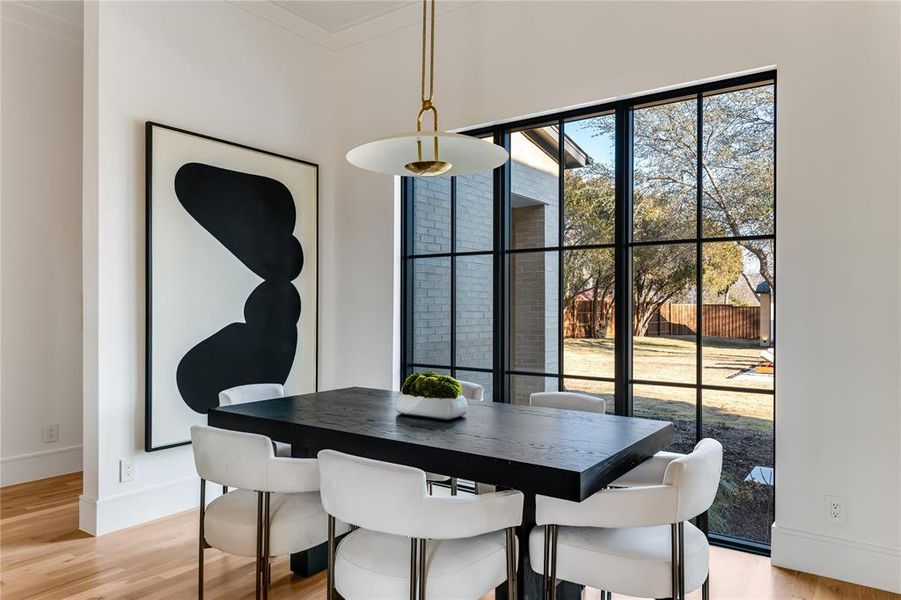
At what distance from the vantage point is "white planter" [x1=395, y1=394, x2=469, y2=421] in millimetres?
2461

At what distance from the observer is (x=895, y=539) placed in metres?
2.56

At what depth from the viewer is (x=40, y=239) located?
427 centimetres

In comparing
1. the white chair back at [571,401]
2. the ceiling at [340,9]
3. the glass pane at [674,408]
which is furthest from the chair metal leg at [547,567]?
the ceiling at [340,9]

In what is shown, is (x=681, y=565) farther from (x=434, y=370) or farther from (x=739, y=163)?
(x=434, y=370)

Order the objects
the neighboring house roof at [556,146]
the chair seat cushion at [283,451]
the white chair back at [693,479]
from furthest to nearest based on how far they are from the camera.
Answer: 1. the neighboring house roof at [556,146]
2. the chair seat cushion at [283,451]
3. the white chair back at [693,479]

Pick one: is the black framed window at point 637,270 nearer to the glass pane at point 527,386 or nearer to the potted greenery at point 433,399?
the glass pane at point 527,386

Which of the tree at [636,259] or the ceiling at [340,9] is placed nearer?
the tree at [636,259]

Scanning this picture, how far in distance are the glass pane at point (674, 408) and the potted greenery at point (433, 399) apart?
124 cm

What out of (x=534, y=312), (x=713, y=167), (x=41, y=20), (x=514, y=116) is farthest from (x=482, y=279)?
(x=41, y=20)

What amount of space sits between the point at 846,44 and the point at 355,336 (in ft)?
10.8

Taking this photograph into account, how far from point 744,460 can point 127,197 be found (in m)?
3.53

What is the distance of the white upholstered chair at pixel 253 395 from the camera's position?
3.00 m

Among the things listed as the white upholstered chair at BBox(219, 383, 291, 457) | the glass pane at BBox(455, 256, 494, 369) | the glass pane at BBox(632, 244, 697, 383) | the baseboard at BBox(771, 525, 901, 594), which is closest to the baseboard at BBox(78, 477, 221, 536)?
the white upholstered chair at BBox(219, 383, 291, 457)

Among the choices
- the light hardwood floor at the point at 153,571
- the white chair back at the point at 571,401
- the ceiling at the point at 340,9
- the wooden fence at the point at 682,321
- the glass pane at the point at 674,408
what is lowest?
the light hardwood floor at the point at 153,571
